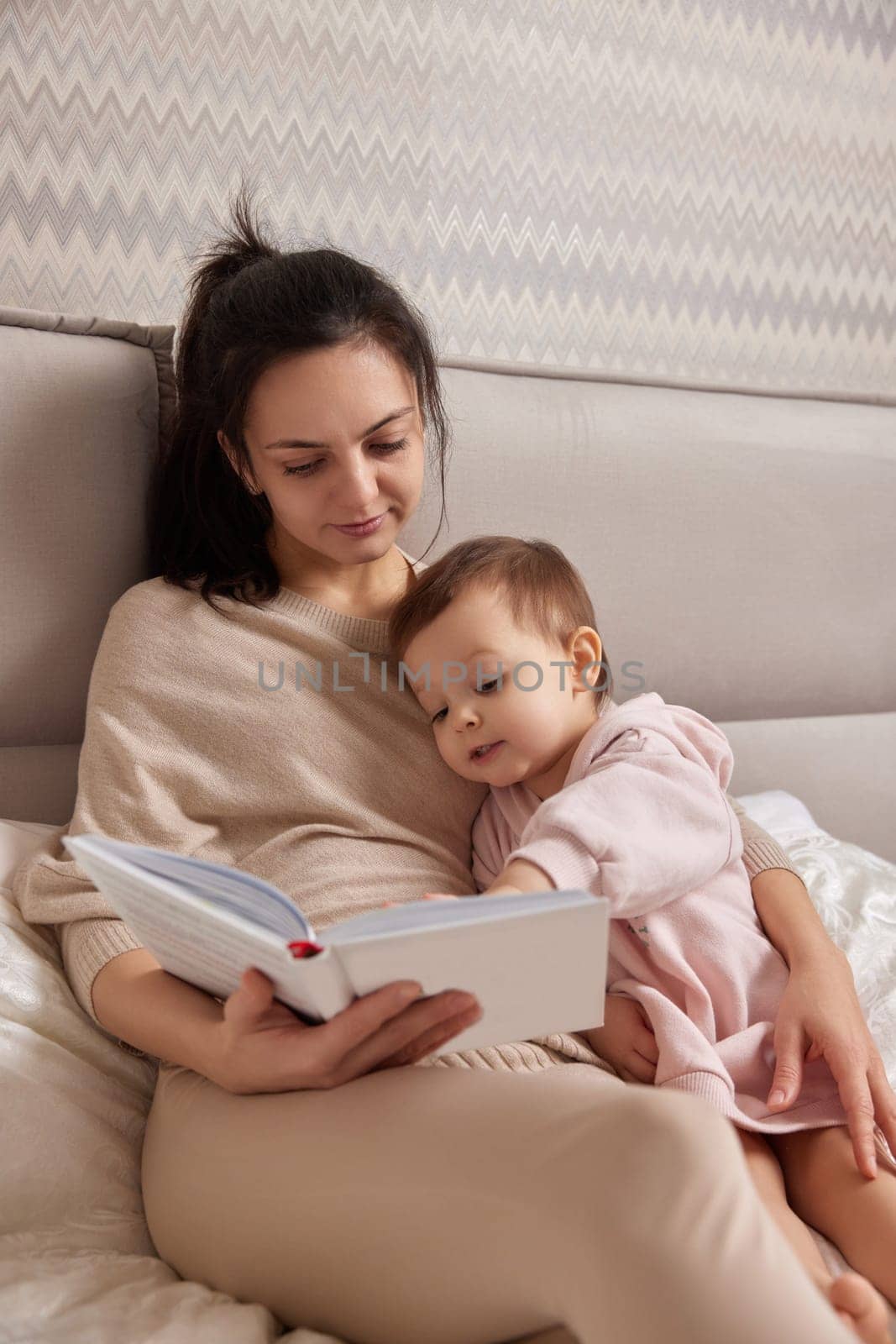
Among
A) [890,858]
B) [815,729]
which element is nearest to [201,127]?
[815,729]

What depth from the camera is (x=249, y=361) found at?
3.93ft

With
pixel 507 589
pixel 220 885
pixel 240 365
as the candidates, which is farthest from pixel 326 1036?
pixel 240 365

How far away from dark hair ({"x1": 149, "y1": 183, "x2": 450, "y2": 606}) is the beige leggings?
60 cm

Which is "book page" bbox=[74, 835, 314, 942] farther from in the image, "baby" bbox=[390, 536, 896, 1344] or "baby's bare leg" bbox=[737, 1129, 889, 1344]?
"baby's bare leg" bbox=[737, 1129, 889, 1344]

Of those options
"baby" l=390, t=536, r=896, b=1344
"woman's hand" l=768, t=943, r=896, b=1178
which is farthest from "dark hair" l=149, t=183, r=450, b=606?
"woman's hand" l=768, t=943, r=896, b=1178

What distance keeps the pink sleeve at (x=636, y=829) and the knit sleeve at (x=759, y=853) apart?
0.10 meters

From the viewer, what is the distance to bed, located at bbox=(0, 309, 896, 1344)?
968 mm

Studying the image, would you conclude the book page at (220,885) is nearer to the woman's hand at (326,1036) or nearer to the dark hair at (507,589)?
the woman's hand at (326,1036)

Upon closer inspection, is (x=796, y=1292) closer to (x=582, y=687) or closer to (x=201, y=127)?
(x=582, y=687)

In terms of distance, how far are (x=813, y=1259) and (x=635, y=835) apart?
37 cm

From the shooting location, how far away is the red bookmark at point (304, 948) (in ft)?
2.40

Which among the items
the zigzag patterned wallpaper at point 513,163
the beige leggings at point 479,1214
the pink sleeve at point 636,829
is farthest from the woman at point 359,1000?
the zigzag patterned wallpaper at point 513,163

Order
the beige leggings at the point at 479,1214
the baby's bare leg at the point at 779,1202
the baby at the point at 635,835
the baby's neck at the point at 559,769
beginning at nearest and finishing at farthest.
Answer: the beige leggings at the point at 479,1214 < the baby's bare leg at the point at 779,1202 < the baby at the point at 635,835 < the baby's neck at the point at 559,769

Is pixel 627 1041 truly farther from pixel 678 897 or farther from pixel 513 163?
pixel 513 163
